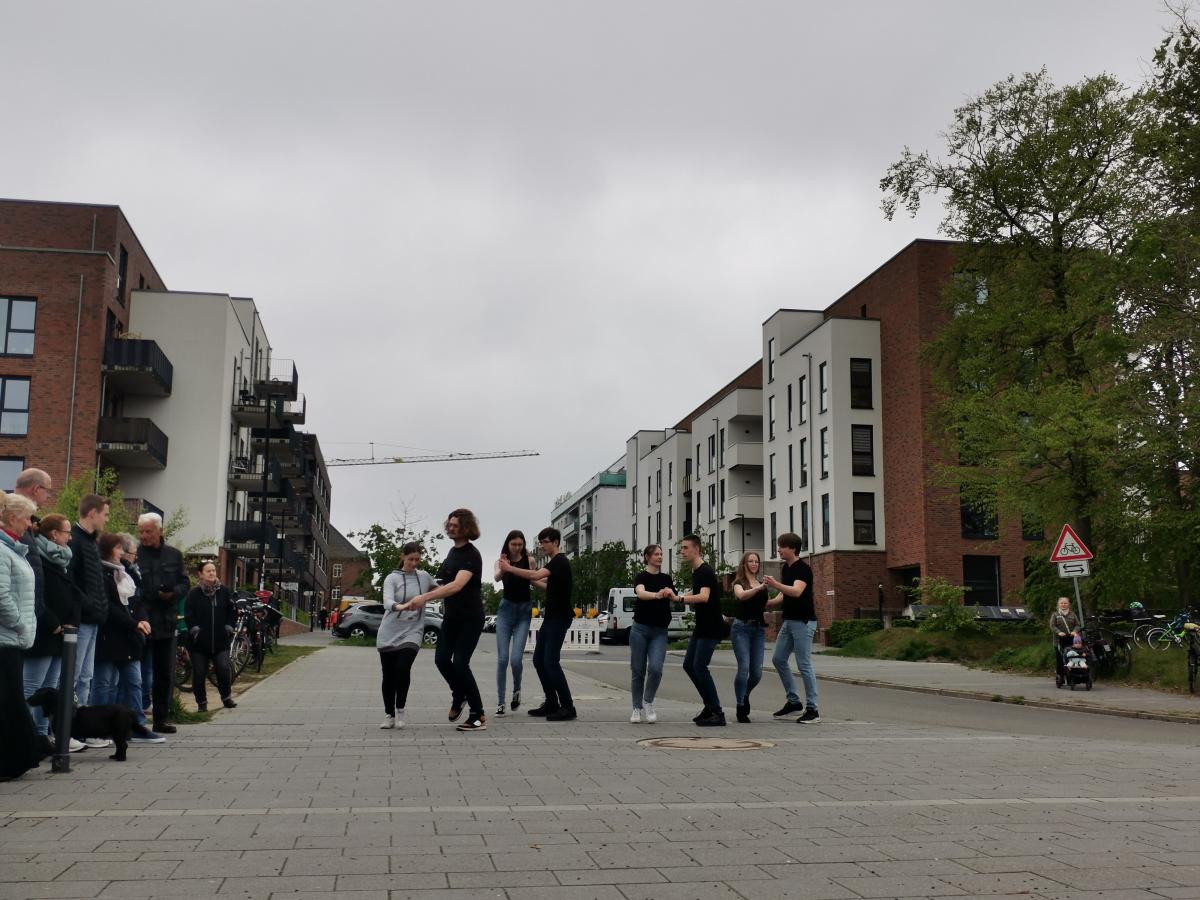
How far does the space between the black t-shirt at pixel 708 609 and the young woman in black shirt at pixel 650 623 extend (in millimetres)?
272

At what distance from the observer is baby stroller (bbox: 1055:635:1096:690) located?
19.2 meters

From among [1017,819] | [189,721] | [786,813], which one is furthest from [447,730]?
[1017,819]

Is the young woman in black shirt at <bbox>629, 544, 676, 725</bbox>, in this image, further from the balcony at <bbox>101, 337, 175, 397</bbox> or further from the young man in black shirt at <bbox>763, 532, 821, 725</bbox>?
the balcony at <bbox>101, 337, 175, 397</bbox>

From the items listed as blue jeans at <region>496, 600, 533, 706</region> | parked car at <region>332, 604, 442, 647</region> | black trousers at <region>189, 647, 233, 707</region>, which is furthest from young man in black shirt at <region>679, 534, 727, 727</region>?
parked car at <region>332, 604, 442, 647</region>

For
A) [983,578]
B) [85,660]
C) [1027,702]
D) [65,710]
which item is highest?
[983,578]

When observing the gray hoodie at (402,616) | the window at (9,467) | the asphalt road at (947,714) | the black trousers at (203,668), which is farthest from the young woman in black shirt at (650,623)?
the window at (9,467)

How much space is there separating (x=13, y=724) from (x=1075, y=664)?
16.3m

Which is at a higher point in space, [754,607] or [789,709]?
[754,607]

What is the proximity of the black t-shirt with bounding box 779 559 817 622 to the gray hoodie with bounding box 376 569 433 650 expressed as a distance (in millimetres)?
3616

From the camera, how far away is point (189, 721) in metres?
11.6

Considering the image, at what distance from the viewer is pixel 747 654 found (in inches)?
475

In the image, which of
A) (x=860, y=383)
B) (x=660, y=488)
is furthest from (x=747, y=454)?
(x=660, y=488)

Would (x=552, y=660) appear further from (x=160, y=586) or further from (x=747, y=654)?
(x=160, y=586)

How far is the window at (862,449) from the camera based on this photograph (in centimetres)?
5312
